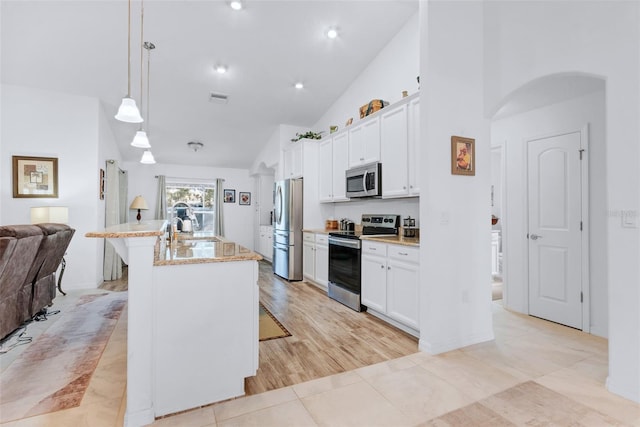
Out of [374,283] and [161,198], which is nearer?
[374,283]

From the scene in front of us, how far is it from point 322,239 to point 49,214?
145 inches

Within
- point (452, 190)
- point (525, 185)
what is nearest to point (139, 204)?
point (452, 190)

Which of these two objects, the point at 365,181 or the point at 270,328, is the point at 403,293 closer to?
the point at 270,328

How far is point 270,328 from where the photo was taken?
3129 mm

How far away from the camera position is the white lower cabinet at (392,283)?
2846mm

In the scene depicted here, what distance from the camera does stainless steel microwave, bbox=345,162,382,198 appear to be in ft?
12.5

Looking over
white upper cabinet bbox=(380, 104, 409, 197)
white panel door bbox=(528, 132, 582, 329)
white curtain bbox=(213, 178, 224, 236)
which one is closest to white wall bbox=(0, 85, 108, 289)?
white curtain bbox=(213, 178, 224, 236)

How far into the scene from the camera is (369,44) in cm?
414

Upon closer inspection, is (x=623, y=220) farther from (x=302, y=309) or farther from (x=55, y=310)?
(x=55, y=310)

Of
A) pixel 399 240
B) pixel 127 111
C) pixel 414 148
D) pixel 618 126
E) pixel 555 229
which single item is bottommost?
pixel 399 240

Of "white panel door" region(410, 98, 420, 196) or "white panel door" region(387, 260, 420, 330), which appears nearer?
"white panel door" region(387, 260, 420, 330)

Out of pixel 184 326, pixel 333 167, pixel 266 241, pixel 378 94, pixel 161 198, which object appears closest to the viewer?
pixel 184 326

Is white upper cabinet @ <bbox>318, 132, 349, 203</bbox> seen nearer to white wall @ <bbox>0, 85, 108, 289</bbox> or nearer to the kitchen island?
the kitchen island

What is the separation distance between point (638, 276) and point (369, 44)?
12.1 feet
